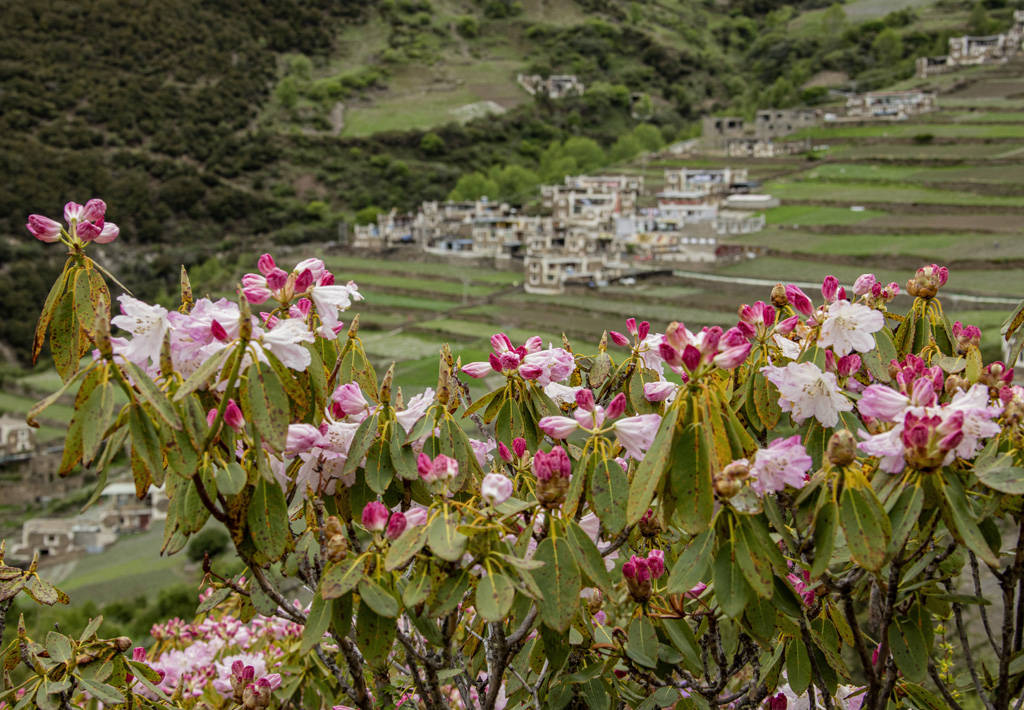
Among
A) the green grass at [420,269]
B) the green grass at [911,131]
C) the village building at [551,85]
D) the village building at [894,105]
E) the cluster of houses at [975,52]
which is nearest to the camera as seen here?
the green grass at [420,269]

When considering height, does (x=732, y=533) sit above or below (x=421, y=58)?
below

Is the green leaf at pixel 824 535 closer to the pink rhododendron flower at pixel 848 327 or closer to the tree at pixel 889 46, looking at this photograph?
the pink rhododendron flower at pixel 848 327

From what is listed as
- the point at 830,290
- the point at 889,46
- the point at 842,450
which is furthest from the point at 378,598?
the point at 889,46

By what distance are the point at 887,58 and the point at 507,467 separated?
62.1 meters

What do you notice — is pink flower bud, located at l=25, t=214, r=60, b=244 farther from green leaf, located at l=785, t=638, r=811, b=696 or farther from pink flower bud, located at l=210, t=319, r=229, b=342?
green leaf, located at l=785, t=638, r=811, b=696

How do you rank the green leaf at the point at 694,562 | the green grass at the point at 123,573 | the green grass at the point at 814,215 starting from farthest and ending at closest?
the green grass at the point at 814,215, the green grass at the point at 123,573, the green leaf at the point at 694,562

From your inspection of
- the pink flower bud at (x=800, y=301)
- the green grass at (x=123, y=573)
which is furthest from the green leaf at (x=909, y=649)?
the green grass at (x=123, y=573)

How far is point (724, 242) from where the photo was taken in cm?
2691

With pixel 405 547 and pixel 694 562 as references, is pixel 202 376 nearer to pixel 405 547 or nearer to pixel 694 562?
pixel 405 547

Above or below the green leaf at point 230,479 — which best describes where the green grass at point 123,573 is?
below

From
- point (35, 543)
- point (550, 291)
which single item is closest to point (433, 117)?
point (550, 291)

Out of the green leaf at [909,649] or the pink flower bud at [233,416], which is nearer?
the pink flower bud at [233,416]

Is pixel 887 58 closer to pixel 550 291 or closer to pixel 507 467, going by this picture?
pixel 550 291

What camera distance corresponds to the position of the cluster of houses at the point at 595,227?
27219 mm
